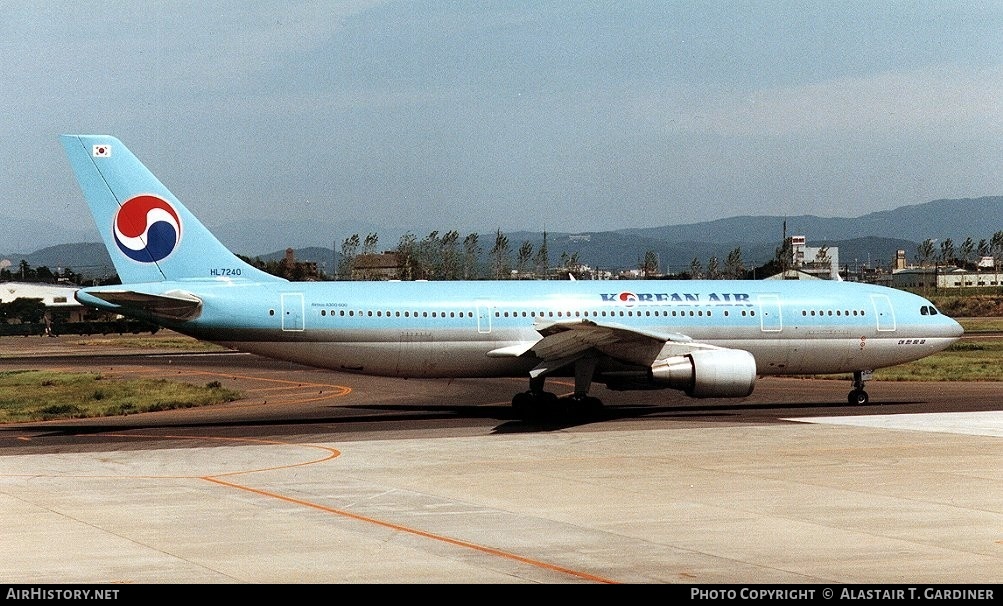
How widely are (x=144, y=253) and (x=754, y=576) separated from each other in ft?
81.1

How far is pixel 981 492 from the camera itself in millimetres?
20297

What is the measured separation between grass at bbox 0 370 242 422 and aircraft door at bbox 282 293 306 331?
26.3 feet

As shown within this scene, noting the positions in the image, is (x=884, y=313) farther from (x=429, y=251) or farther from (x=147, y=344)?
(x=429, y=251)

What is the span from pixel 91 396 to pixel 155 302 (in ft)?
41.3

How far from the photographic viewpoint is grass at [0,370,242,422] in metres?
38.7

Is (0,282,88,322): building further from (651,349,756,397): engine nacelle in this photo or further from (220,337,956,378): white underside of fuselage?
(651,349,756,397): engine nacelle

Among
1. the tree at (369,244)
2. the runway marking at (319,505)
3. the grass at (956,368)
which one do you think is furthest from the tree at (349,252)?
the runway marking at (319,505)

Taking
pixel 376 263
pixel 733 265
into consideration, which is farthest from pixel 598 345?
pixel 376 263

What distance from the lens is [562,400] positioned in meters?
37.1

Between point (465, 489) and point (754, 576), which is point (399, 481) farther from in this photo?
point (754, 576)

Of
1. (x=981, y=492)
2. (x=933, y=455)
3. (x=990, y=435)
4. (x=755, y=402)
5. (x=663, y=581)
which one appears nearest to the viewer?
(x=663, y=581)

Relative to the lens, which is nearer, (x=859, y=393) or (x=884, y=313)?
(x=859, y=393)

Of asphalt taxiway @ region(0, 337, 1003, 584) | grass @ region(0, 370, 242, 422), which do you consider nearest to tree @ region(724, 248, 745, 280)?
grass @ region(0, 370, 242, 422)

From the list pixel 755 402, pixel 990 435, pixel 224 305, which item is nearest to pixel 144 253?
pixel 224 305
